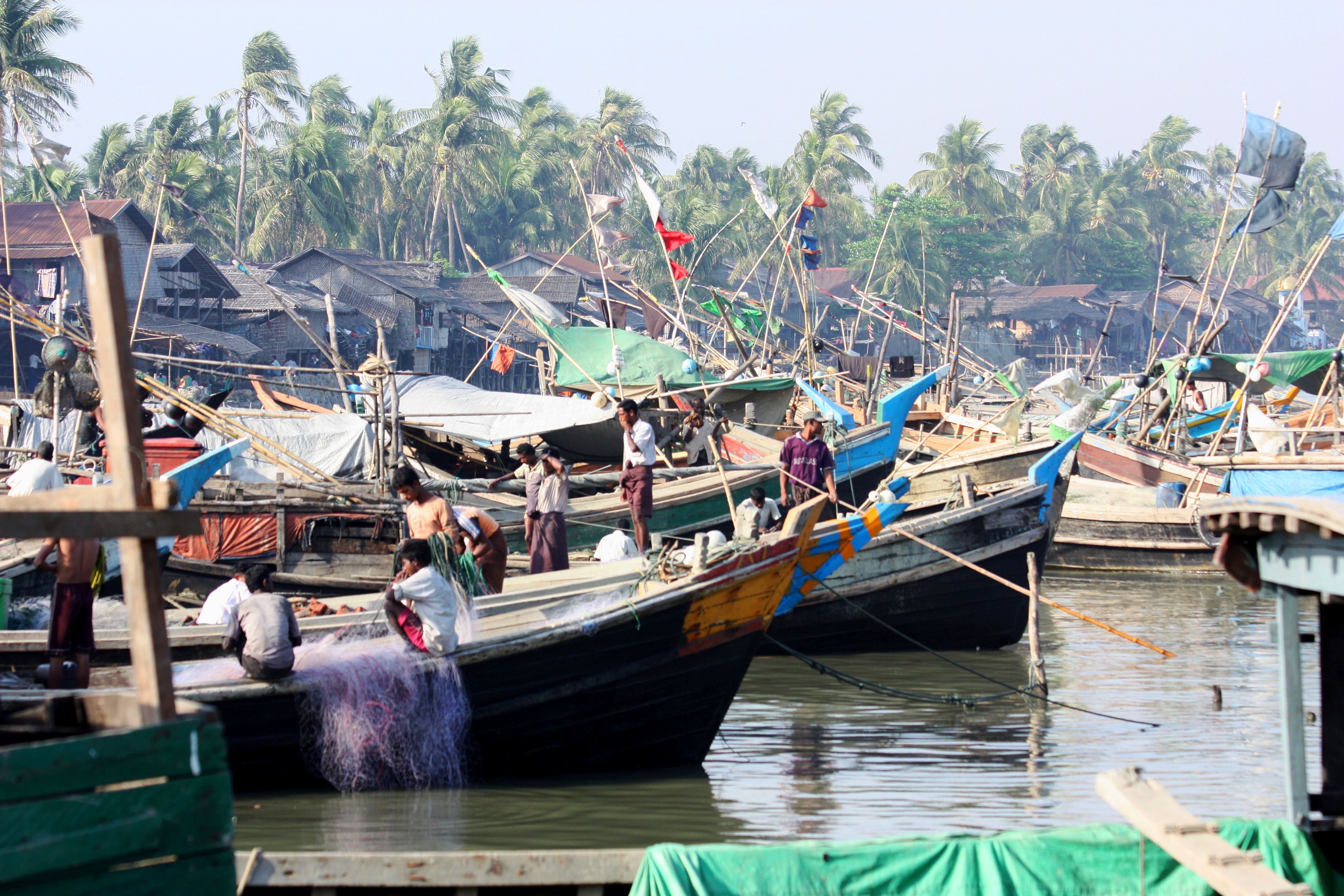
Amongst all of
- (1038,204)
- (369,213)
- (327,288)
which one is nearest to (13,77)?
(327,288)

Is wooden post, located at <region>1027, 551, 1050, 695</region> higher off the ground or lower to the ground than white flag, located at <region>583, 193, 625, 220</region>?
lower

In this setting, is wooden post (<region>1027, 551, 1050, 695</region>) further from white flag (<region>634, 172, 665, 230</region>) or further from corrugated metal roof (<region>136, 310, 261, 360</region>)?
corrugated metal roof (<region>136, 310, 261, 360</region>)

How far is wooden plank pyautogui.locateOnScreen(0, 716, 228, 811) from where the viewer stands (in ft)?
9.77

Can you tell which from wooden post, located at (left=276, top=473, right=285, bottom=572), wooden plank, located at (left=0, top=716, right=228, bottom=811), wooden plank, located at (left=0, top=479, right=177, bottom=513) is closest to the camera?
wooden plank, located at (left=0, top=716, right=228, bottom=811)

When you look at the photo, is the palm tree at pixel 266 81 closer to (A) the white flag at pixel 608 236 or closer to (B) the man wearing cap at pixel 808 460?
(A) the white flag at pixel 608 236

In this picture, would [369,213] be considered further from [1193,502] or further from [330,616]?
[330,616]

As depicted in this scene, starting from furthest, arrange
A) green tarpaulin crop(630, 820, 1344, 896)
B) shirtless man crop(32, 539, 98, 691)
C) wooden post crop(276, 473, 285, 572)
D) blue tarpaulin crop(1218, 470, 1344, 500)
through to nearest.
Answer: blue tarpaulin crop(1218, 470, 1344, 500) → wooden post crop(276, 473, 285, 572) → shirtless man crop(32, 539, 98, 691) → green tarpaulin crop(630, 820, 1344, 896)

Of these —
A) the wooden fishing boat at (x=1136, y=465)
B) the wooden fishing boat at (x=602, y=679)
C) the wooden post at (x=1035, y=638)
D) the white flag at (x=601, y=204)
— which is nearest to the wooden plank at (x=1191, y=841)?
the wooden fishing boat at (x=602, y=679)

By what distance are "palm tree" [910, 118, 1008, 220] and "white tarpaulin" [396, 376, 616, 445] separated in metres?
51.0

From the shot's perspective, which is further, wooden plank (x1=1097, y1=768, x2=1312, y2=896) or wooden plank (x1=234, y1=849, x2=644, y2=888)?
wooden plank (x1=234, y1=849, x2=644, y2=888)

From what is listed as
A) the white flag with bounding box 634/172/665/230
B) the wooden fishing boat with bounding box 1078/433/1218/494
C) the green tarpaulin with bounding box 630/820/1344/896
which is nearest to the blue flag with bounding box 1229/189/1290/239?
the wooden fishing boat with bounding box 1078/433/1218/494

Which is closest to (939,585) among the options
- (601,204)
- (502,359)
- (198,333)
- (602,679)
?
(602,679)

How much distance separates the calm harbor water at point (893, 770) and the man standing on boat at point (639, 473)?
5.58ft

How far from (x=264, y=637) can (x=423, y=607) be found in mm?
827
